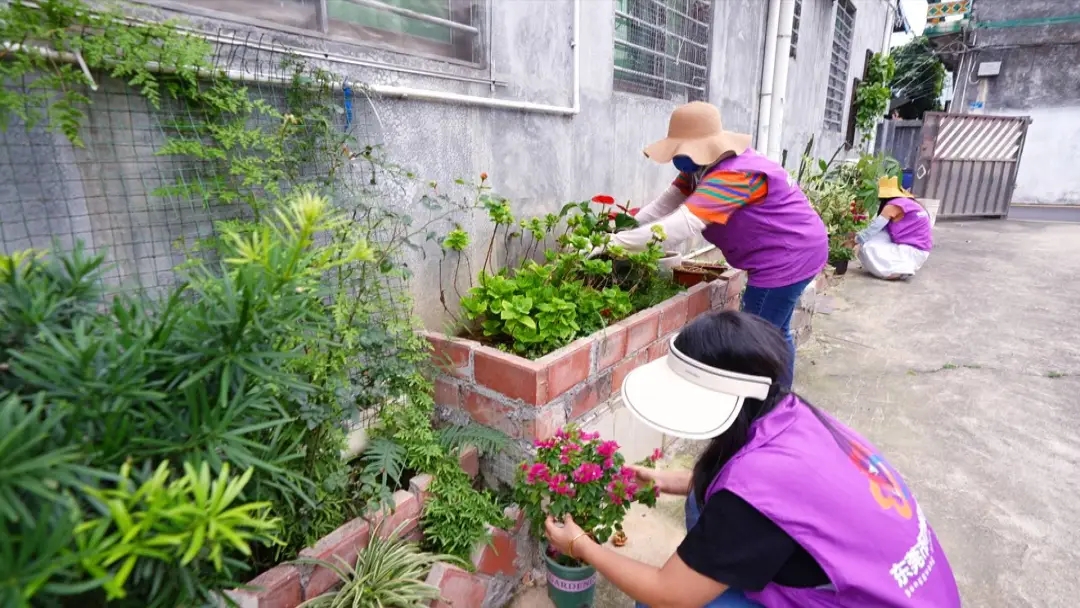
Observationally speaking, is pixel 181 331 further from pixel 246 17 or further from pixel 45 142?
pixel 246 17

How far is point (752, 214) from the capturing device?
9.05ft

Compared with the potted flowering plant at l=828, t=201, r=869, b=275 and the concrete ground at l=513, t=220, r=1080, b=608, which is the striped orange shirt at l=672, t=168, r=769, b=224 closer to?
the concrete ground at l=513, t=220, r=1080, b=608

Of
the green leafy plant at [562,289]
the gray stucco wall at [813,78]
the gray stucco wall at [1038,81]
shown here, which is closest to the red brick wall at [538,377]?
the green leafy plant at [562,289]

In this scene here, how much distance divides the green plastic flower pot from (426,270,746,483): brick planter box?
1.51ft

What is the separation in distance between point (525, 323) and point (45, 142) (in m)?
1.48

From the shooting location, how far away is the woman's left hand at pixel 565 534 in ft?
5.16

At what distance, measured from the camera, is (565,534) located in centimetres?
161

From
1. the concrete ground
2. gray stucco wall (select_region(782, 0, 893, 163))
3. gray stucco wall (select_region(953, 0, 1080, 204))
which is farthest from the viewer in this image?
gray stucco wall (select_region(953, 0, 1080, 204))

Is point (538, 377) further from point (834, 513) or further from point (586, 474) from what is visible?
point (834, 513)

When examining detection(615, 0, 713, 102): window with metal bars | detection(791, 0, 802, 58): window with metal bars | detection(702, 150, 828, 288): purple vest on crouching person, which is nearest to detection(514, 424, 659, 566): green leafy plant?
detection(702, 150, 828, 288): purple vest on crouching person

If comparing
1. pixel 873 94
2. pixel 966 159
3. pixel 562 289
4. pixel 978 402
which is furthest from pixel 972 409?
pixel 966 159

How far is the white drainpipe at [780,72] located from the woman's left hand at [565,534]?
513 centimetres

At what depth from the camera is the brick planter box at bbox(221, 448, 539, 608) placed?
141 cm

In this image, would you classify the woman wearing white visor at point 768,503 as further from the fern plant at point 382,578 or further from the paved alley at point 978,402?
the paved alley at point 978,402
